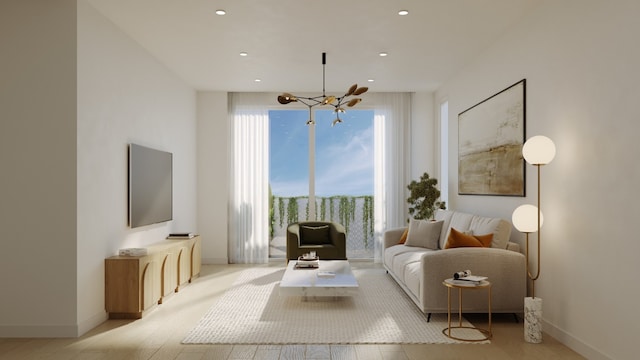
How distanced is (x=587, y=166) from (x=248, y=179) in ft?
19.1

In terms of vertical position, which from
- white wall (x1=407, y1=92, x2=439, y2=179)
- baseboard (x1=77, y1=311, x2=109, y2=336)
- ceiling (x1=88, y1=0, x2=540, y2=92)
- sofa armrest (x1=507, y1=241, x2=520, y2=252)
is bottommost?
baseboard (x1=77, y1=311, x2=109, y2=336)

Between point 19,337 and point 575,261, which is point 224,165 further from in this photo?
point 575,261

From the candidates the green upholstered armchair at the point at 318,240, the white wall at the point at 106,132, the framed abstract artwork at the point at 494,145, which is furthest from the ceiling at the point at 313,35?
the green upholstered armchair at the point at 318,240

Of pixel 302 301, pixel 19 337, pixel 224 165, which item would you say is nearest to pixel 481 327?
pixel 302 301

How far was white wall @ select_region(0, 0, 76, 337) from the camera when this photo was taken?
4262 mm

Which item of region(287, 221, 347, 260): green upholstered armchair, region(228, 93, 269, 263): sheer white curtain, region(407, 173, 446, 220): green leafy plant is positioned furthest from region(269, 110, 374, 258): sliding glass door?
region(407, 173, 446, 220): green leafy plant

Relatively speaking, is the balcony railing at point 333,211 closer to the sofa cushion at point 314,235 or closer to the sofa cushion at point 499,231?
the sofa cushion at point 314,235

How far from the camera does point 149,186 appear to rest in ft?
19.7

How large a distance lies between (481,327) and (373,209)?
4626 millimetres

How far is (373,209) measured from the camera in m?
9.03

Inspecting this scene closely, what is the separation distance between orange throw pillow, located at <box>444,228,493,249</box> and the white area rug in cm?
70

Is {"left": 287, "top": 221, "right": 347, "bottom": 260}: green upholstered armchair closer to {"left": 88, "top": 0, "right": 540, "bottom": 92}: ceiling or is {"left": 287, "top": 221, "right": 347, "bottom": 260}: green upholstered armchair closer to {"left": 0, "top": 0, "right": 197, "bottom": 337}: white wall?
{"left": 88, "top": 0, "right": 540, "bottom": 92}: ceiling

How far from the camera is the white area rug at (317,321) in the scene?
418 centimetres

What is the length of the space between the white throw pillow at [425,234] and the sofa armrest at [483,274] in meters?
1.85
